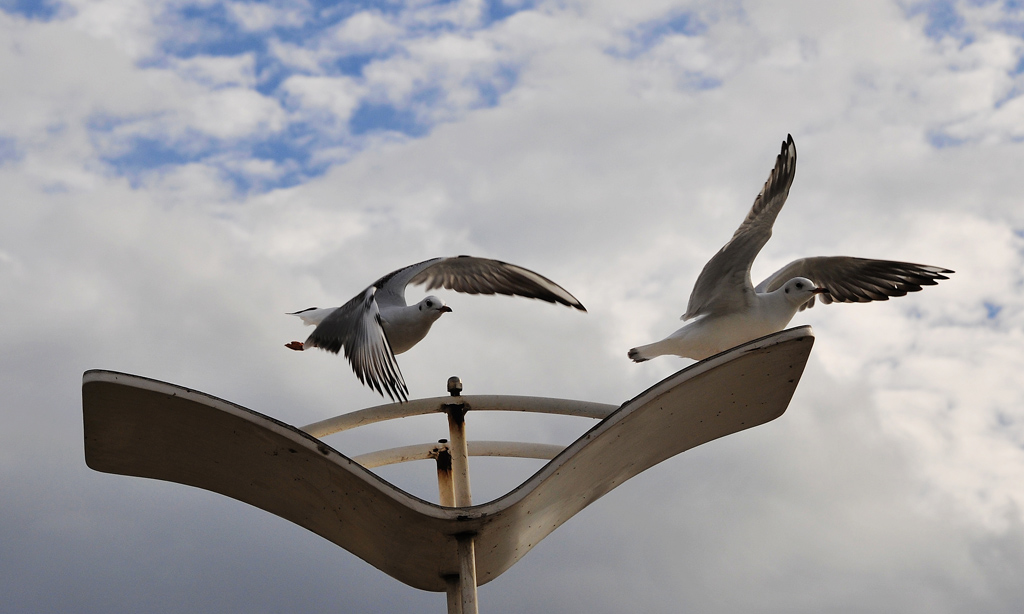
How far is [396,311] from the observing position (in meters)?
9.69

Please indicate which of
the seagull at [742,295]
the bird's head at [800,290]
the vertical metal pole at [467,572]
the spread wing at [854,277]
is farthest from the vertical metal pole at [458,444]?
the spread wing at [854,277]

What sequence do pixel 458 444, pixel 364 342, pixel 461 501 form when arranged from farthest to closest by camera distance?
pixel 364 342 < pixel 458 444 < pixel 461 501

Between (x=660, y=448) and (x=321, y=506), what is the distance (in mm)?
2396

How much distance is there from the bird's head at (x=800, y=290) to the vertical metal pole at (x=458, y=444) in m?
3.54

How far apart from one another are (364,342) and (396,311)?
1.22m

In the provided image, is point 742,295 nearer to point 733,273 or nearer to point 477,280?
point 733,273

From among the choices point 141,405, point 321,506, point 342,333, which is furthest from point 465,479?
point 141,405

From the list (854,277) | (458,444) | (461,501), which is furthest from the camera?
(854,277)

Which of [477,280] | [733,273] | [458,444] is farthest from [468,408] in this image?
[477,280]

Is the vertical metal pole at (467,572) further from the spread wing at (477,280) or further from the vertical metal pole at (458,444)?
the spread wing at (477,280)

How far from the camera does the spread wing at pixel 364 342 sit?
8.16 meters

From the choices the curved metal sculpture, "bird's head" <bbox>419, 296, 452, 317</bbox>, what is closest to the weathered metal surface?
the curved metal sculpture

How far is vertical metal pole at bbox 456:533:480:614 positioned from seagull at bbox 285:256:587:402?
172cm

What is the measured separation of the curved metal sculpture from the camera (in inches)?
239
